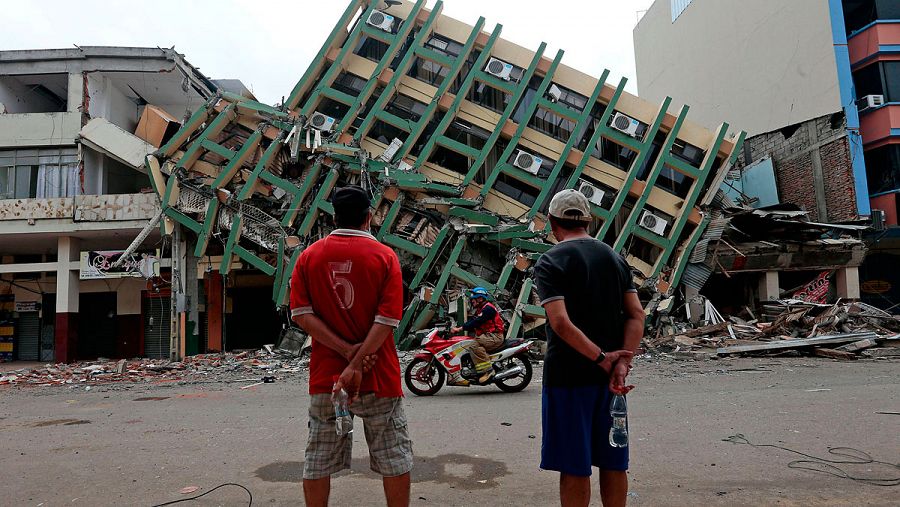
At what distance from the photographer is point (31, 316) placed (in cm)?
2169

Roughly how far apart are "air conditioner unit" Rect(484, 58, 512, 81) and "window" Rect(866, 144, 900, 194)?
45.9 feet

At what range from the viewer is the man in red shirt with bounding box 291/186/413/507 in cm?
253

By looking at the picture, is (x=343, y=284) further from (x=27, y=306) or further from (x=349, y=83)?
(x=27, y=306)

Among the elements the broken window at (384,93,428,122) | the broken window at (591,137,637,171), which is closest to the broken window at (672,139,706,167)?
the broken window at (591,137,637,171)

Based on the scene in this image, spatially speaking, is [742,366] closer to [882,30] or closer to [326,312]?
[326,312]

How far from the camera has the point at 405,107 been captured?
17.2 metres

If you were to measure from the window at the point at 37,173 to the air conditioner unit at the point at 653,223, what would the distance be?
62.5 ft

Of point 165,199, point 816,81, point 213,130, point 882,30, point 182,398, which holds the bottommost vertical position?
point 182,398

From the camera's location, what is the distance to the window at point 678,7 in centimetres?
2825

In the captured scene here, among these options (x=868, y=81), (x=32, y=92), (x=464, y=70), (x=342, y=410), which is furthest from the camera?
(x=32, y=92)

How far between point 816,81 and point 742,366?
48.6 ft

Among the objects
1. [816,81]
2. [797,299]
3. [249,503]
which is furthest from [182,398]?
[816,81]

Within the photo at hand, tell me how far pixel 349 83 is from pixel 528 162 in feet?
20.5

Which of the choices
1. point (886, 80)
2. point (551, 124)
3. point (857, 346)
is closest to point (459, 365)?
point (857, 346)
